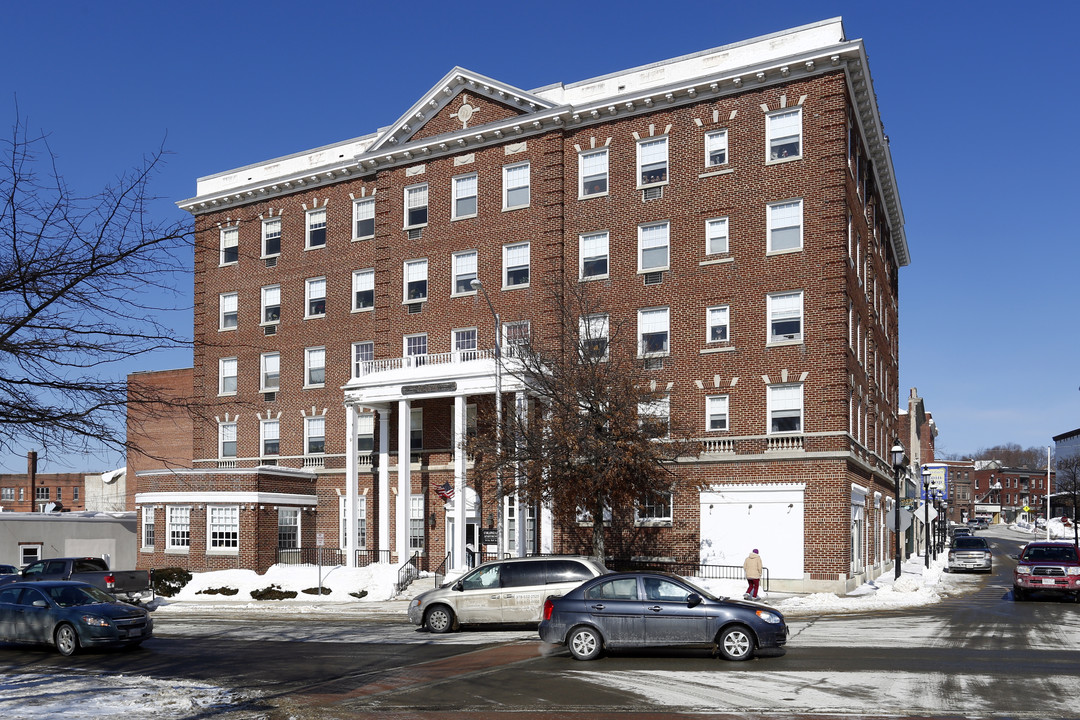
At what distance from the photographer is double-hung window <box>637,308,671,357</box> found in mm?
38312

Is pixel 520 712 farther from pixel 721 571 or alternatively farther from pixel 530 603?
pixel 721 571

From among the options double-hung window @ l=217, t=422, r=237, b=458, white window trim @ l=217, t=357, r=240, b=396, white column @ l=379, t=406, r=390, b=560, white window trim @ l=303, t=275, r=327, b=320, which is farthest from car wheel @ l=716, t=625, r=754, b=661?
white window trim @ l=217, t=357, r=240, b=396

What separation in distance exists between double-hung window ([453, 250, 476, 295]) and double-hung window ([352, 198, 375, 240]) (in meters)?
5.41

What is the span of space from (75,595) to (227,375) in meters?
30.3

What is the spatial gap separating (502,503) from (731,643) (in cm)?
1966

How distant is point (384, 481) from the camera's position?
41812 millimetres

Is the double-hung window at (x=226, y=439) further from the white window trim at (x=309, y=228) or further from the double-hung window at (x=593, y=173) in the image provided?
the double-hung window at (x=593, y=173)

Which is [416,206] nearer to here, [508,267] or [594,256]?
[508,267]

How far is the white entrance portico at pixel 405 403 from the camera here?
124ft

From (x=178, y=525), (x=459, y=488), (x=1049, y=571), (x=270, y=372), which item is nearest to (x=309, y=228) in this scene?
(x=270, y=372)

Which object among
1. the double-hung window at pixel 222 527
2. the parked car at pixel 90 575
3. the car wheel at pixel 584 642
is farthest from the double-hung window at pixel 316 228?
the car wheel at pixel 584 642

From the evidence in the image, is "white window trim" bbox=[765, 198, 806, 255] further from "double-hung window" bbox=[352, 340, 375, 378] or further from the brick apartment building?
"double-hung window" bbox=[352, 340, 375, 378]

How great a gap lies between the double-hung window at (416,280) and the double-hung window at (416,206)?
5.60 feet

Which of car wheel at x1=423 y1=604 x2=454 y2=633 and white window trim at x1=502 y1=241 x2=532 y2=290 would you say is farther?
white window trim at x1=502 y1=241 x2=532 y2=290
